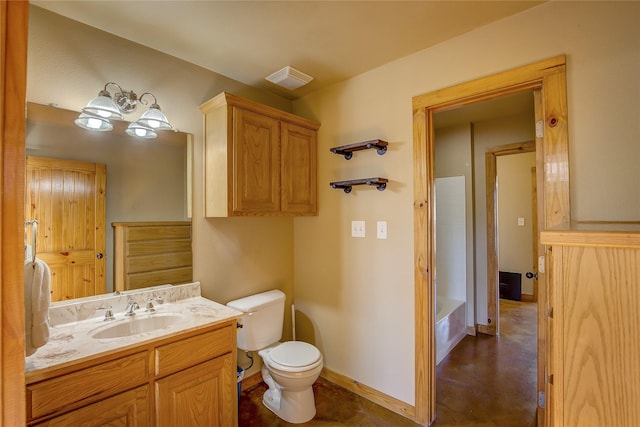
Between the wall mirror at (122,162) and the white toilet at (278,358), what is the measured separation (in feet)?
2.70

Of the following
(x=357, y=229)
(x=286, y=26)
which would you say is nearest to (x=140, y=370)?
(x=357, y=229)

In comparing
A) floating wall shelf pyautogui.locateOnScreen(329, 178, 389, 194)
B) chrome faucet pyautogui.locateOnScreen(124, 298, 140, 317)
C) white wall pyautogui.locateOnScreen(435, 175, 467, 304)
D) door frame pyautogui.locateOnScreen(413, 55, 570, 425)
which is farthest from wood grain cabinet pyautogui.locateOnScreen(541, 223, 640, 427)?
white wall pyautogui.locateOnScreen(435, 175, 467, 304)

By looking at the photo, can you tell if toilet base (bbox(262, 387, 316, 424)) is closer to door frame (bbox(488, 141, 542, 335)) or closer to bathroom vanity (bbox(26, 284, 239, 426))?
bathroom vanity (bbox(26, 284, 239, 426))

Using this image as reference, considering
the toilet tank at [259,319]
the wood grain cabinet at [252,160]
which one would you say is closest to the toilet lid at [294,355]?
the toilet tank at [259,319]

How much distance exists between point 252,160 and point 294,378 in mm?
1421

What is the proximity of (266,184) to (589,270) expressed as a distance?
177 cm

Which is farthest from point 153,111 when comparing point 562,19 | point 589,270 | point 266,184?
point 562,19

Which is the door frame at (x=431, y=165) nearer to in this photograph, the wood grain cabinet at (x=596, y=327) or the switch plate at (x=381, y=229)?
the switch plate at (x=381, y=229)

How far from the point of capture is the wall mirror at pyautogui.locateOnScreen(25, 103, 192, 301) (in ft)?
4.97

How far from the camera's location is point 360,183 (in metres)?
2.10

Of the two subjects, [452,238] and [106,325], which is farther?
[452,238]

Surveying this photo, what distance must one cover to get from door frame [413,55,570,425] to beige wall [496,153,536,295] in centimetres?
350

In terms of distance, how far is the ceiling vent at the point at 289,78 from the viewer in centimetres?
211

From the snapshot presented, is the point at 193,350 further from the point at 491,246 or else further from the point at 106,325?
the point at 491,246
